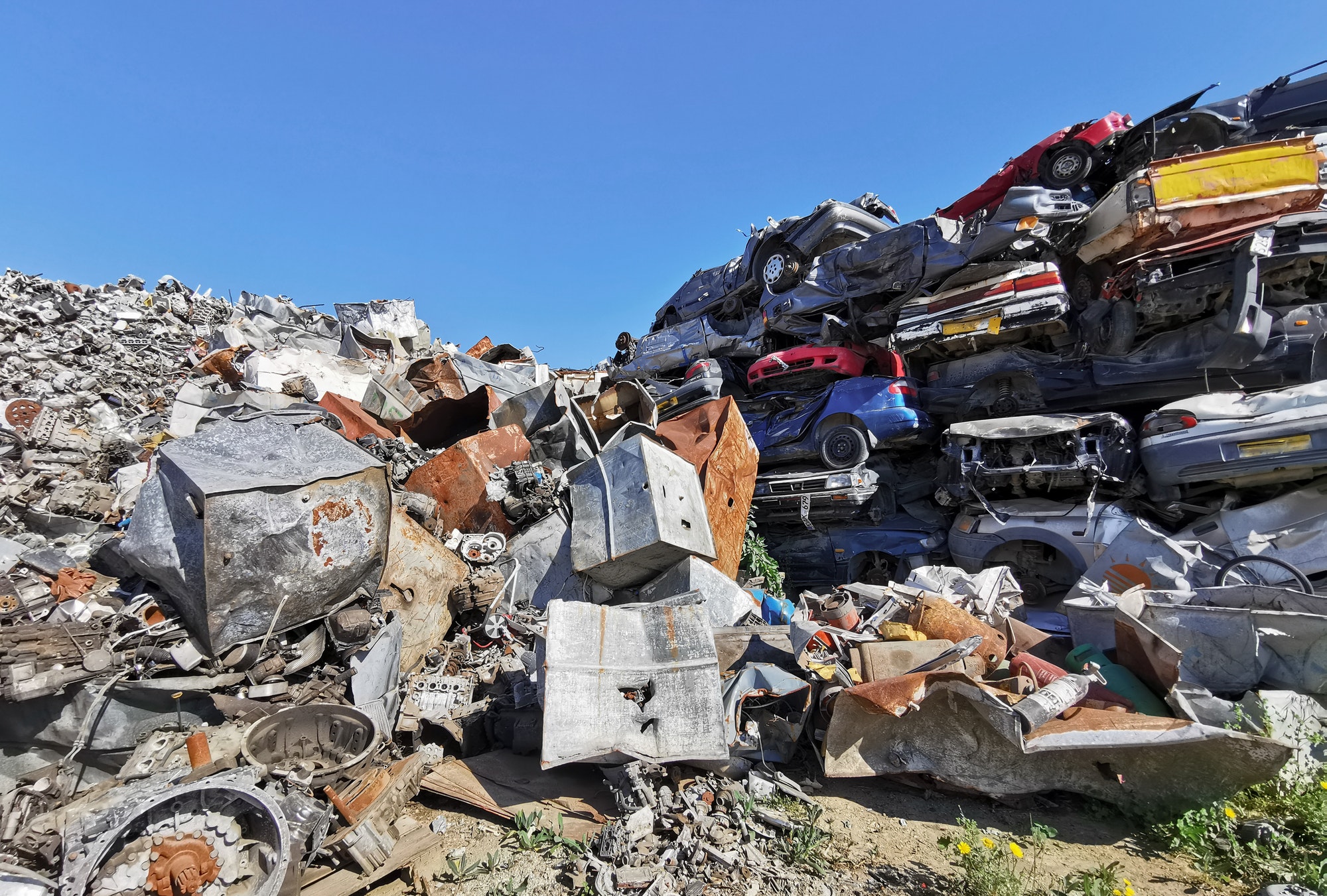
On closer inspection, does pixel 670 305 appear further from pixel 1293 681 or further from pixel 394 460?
pixel 1293 681

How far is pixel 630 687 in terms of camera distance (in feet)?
11.9

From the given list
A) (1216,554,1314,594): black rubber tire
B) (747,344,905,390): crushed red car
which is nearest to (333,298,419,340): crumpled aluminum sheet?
(747,344,905,390): crushed red car

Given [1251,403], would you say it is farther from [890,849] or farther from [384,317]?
[384,317]

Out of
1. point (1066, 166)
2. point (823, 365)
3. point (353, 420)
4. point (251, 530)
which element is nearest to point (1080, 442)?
point (823, 365)

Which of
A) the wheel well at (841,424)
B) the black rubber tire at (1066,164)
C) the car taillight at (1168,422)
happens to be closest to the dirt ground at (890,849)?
the car taillight at (1168,422)

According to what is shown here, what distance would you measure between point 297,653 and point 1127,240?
9.11 metres

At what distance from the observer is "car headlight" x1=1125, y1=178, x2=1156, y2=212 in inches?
239

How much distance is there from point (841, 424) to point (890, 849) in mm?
5686

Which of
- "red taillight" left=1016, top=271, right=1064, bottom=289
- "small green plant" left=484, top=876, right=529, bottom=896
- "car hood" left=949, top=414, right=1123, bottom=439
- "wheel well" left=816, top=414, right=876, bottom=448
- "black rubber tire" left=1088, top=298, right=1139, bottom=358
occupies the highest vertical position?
"red taillight" left=1016, top=271, right=1064, bottom=289

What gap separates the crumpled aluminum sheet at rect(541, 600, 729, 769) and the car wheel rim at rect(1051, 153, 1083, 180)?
8.72m

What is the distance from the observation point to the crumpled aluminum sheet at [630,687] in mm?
3291

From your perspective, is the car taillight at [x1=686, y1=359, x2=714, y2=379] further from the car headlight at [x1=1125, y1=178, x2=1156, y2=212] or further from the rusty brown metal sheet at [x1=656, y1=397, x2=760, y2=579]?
the car headlight at [x1=1125, y1=178, x2=1156, y2=212]

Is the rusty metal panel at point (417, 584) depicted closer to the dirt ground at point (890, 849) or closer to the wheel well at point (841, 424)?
the dirt ground at point (890, 849)

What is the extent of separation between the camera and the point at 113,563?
4.31m
